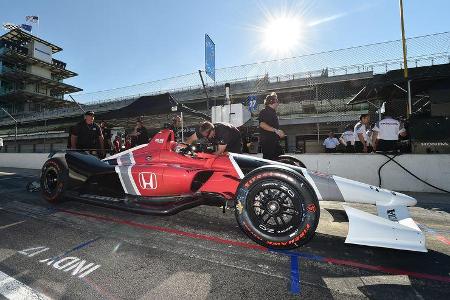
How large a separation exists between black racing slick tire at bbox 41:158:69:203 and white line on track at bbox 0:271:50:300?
2084mm

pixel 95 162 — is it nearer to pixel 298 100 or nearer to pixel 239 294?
pixel 239 294

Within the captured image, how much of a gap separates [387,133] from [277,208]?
5.25m

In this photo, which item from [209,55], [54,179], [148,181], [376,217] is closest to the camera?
[376,217]

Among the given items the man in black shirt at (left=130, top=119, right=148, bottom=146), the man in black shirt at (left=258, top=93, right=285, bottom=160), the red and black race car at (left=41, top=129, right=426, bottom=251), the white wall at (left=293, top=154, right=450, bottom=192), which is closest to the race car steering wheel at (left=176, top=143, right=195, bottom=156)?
the red and black race car at (left=41, top=129, right=426, bottom=251)

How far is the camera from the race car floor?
5.96 ft

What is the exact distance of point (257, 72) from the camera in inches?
576

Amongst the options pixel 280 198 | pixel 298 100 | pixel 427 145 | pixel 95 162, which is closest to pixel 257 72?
pixel 298 100

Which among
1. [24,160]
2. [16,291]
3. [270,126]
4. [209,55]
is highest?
[209,55]

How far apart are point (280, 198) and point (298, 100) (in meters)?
20.3

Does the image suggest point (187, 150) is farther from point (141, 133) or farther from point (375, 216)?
point (141, 133)

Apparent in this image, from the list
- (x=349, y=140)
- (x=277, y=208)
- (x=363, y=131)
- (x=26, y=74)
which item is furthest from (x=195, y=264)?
(x=26, y=74)

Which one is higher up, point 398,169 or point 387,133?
point 387,133

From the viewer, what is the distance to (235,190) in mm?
3027

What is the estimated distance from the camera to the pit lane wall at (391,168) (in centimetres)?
616
